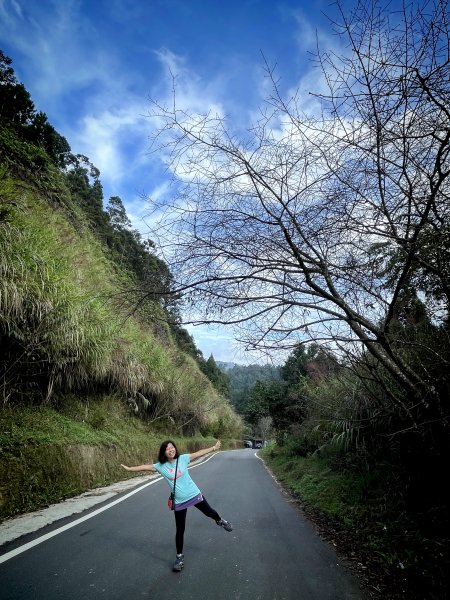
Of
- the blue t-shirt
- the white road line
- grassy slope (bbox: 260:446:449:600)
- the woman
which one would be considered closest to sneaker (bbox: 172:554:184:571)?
the woman

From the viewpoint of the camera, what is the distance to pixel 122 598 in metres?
2.98

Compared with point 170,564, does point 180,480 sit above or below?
above

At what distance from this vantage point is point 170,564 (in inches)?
151

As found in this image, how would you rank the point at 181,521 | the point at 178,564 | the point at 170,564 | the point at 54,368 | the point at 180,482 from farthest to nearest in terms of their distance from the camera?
the point at 54,368
the point at 180,482
the point at 181,521
the point at 170,564
the point at 178,564

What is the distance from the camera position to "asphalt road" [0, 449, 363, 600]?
3133 mm

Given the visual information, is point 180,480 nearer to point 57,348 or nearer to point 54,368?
point 57,348

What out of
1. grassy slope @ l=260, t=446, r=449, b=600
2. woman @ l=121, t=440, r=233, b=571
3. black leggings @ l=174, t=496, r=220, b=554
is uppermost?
woman @ l=121, t=440, r=233, b=571

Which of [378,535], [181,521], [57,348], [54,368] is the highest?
[57,348]

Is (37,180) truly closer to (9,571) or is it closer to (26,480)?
(26,480)

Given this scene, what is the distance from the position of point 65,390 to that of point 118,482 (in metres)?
3.01

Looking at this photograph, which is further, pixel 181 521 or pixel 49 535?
pixel 49 535

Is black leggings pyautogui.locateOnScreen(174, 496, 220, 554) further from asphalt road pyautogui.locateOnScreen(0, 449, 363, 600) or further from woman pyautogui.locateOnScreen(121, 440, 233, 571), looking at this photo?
asphalt road pyautogui.locateOnScreen(0, 449, 363, 600)

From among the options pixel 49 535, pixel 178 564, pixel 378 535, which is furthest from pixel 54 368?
pixel 378 535

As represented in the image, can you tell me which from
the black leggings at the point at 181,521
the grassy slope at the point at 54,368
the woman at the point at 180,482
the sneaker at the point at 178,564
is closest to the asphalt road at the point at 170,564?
the sneaker at the point at 178,564
